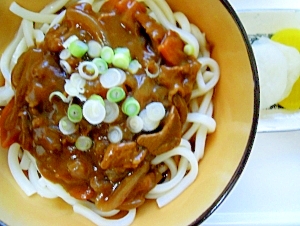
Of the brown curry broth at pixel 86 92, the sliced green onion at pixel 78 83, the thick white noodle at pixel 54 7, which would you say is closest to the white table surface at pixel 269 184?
the brown curry broth at pixel 86 92

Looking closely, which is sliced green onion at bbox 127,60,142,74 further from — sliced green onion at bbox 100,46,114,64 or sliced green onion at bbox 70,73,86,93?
sliced green onion at bbox 70,73,86,93

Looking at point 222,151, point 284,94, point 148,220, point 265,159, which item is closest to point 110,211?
A: point 148,220

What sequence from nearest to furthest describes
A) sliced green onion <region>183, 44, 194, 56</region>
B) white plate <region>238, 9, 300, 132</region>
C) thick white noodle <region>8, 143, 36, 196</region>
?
1. sliced green onion <region>183, 44, 194, 56</region>
2. thick white noodle <region>8, 143, 36, 196</region>
3. white plate <region>238, 9, 300, 132</region>

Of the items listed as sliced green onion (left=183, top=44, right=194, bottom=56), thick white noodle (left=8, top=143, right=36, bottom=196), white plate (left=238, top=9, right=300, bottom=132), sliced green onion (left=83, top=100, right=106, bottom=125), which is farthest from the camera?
white plate (left=238, top=9, right=300, bottom=132)

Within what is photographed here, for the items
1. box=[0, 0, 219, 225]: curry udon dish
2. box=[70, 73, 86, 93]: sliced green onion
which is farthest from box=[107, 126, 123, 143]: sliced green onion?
box=[70, 73, 86, 93]: sliced green onion

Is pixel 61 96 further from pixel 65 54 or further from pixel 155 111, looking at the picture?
Result: pixel 155 111

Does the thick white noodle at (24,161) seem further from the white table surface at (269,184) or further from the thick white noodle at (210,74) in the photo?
the white table surface at (269,184)
